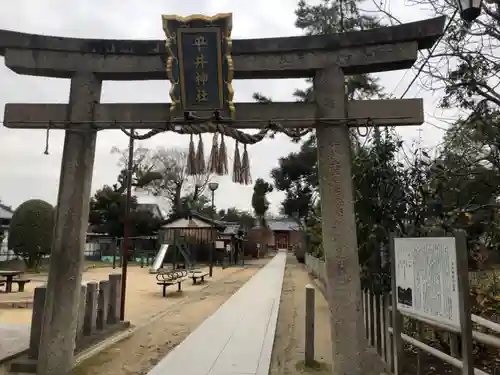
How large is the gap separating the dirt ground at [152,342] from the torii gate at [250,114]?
83cm

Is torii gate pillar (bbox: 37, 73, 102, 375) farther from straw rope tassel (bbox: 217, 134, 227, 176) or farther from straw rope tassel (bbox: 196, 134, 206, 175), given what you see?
straw rope tassel (bbox: 217, 134, 227, 176)

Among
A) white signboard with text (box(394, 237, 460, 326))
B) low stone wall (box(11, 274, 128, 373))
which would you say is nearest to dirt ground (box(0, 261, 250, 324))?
low stone wall (box(11, 274, 128, 373))

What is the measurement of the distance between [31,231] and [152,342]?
20162 millimetres

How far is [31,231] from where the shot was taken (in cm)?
2539

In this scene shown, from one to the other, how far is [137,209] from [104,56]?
37269mm

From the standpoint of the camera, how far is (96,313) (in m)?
8.12

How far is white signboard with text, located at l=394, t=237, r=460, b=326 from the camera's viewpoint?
12.3 ft

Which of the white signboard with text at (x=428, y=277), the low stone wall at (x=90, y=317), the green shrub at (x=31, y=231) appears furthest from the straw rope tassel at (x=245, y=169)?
the green shrub at (x=31, y=231)

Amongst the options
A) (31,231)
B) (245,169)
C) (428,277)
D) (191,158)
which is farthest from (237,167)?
(31,231)

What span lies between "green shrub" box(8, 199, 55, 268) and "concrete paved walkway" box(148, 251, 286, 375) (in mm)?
16967

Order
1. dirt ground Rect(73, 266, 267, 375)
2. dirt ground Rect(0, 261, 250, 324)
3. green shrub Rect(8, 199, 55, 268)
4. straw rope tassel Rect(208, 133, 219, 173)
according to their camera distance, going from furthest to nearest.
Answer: green shrub Rect(8, 199, 55, 268)
dirt ground Rect(0, 261, 250, 324)
dirt ground Rect(73, 266, 267, 375)
straw rope tassel Rect(208, 133, 219, 173)

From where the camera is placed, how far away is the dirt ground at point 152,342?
6.39 meters

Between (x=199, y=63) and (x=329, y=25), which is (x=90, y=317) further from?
(x=329, y=25)

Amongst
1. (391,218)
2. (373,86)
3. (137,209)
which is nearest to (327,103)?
(391,218)
